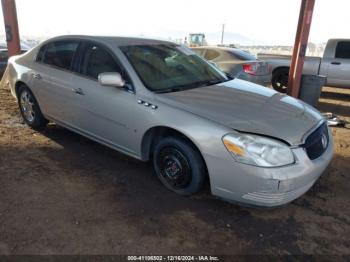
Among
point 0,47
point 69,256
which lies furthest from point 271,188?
point 0,47

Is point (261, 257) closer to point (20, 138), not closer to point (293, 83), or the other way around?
point (20, 138)

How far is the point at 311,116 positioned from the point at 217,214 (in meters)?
1.48

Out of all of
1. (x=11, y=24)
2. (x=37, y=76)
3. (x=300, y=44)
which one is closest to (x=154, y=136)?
(x=37, y=76)

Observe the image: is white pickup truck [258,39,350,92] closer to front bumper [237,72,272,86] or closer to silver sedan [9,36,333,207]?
front bumper [237,72,272,86]

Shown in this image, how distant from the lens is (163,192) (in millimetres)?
3592

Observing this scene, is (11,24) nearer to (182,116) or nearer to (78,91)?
(78,91)

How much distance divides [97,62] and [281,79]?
23.1 feet

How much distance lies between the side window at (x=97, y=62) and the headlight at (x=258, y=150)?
5.38 feet

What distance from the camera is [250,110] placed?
3.31 meters

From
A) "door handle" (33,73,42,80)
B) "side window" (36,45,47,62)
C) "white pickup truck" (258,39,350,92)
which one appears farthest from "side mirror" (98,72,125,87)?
"white pickup truck" (258,39,350,92)

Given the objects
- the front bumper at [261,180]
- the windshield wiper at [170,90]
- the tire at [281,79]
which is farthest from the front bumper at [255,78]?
the front bumper at [261,180]

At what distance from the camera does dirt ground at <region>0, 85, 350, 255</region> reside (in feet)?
9.10

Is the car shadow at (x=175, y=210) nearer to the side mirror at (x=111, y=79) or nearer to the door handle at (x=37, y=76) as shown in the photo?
the side mirror at (x=111, y=79)

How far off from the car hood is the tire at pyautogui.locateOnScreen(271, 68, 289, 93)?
19.8ft
